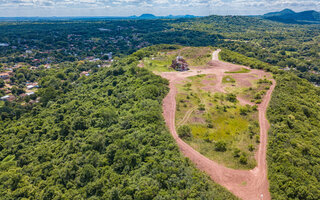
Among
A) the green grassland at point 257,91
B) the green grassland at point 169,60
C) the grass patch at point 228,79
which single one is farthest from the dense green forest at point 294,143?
the green grassland at point 169,60

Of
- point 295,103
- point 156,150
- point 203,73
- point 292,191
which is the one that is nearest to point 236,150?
point 292,191

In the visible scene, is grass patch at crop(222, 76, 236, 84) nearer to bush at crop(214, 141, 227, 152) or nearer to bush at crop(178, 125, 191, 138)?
bush at crop(178, 125, 191, 138)

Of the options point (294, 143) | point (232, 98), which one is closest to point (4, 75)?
point (232, 98)

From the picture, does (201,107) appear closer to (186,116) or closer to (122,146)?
(186,116)

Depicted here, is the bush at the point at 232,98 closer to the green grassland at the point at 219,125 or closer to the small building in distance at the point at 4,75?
the green grassland at the point at 219,125

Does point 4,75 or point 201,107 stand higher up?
point 201,107

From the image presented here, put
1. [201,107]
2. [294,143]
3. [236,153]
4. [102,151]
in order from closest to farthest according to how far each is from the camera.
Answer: [236,153], [294,143], [102,151], [201,107]

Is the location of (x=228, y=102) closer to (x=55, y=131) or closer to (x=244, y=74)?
(x=244, y=74)
